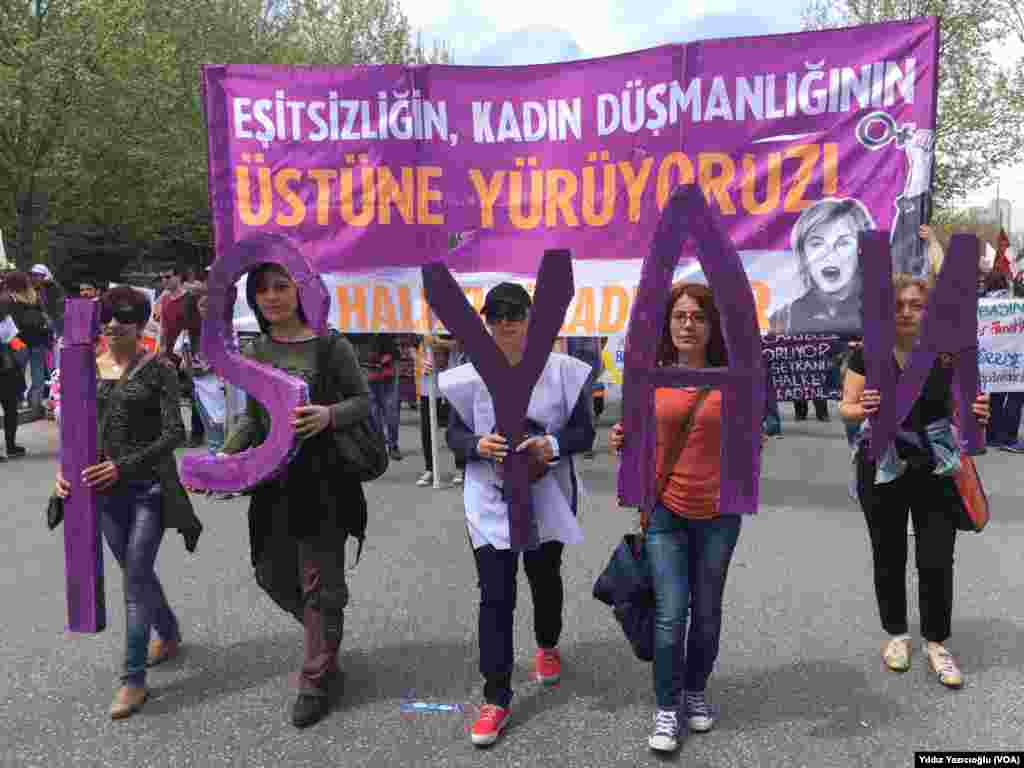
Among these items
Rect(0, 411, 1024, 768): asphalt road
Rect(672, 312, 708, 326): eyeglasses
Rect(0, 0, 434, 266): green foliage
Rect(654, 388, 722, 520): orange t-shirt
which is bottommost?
Rect(0, 411, 1024, 768): asphalt road

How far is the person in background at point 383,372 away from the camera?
7652 mm

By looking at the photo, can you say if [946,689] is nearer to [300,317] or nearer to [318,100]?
[300,317]

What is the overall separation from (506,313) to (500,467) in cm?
54

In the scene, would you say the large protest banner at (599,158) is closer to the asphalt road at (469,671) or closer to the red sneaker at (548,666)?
the asphalt road at (469,671)

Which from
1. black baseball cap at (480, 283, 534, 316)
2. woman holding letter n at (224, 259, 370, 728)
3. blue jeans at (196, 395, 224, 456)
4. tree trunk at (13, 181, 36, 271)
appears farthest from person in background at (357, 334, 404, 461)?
tree trunk at (13, 181, 36, 271)

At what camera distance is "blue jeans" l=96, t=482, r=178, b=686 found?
3.31 metres

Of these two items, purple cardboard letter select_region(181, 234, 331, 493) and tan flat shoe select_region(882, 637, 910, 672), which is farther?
tan flat shoe select_region(882, 637, 910, 672)

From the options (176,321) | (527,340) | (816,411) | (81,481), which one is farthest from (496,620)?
(816,411)

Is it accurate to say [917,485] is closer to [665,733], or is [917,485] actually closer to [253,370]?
[665,733]

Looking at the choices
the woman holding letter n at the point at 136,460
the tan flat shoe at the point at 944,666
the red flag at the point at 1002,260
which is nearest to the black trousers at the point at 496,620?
the woman holding letter n at the point at 136,460

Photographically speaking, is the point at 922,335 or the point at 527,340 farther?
the point at 922,335

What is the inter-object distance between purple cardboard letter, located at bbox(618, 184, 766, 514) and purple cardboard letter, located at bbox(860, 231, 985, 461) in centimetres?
62

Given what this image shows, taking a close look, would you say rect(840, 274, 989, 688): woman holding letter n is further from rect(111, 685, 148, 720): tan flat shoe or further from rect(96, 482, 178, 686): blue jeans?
rect(111, 685, 148, 720): tan flat shoe

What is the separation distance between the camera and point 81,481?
10.2ft
